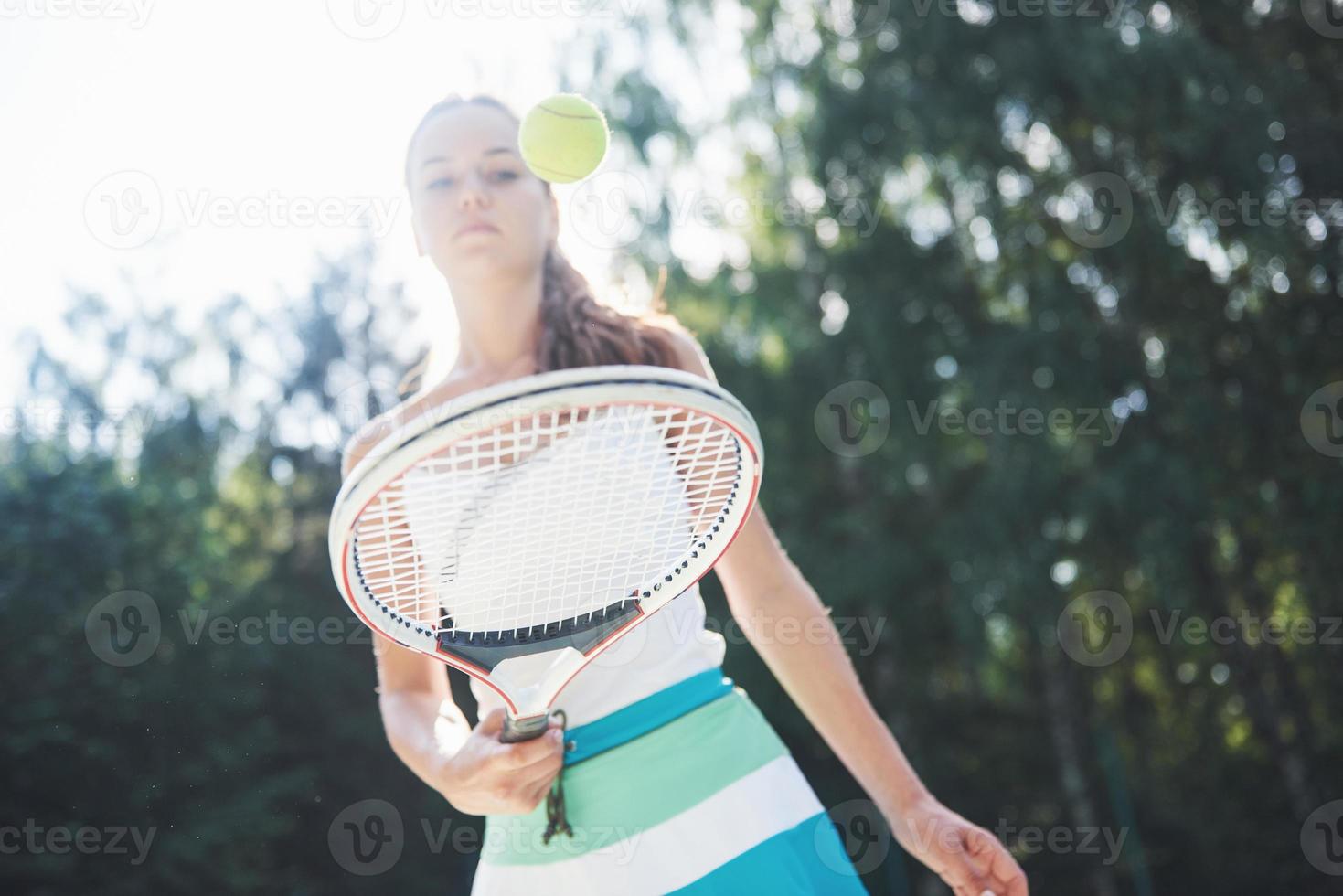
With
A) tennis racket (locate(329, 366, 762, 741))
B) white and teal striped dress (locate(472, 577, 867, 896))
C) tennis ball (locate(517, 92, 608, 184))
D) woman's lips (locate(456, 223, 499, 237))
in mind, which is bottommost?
white and teal striped dress (locate(472, 577, 867, 896))

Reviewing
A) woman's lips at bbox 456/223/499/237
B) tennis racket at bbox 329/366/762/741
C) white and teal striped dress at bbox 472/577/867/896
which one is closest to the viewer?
tennis racket at bbox 329/366/762/741

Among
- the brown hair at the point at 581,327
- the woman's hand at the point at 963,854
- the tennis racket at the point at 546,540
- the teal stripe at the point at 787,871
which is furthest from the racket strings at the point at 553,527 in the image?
the woman's hand at the point at 963,854

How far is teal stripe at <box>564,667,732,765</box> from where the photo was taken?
150 cm

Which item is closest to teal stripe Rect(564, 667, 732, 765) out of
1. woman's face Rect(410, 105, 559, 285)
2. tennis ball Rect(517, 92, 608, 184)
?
woman's face Rect(410, 105, 559, 285)

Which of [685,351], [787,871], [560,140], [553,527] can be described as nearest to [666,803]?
[787,871]

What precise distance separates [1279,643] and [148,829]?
8.58m

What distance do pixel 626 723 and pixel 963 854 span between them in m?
0.48

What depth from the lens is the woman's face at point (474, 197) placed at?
1.70m

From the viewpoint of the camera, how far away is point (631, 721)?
1.51 meters

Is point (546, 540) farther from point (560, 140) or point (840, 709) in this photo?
point (560, 140)

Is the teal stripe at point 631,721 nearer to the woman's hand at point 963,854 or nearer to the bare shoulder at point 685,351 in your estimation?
the woman's hand at point 963,854

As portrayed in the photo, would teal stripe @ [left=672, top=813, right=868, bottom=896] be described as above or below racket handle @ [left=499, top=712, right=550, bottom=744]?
below

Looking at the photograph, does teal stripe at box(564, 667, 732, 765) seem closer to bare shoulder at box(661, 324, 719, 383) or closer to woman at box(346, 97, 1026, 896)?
woman at box(346, 97, 1026, 896)

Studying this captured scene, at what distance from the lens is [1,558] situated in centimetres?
720
